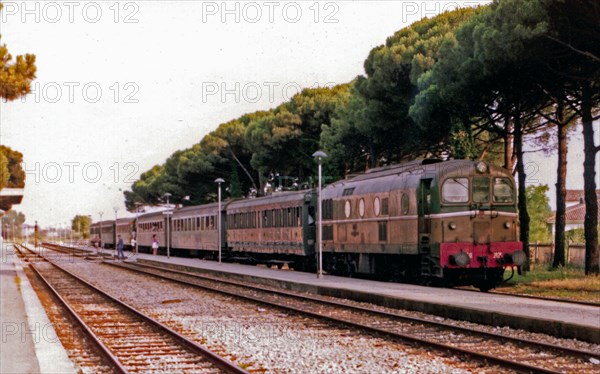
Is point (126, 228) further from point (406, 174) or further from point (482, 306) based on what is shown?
point (482, 306)

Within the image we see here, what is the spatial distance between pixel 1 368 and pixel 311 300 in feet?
33.4

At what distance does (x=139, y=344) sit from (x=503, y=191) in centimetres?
1205

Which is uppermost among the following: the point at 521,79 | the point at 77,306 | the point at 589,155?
the point at 521,79

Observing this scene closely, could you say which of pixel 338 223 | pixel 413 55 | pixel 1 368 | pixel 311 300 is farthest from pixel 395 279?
pixel 1 368

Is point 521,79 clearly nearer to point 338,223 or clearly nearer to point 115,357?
point 338,223

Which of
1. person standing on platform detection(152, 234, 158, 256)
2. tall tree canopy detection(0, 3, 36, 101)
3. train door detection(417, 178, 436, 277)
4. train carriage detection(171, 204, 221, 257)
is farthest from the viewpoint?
person standing on platform detection(152, 234, 158, 256)

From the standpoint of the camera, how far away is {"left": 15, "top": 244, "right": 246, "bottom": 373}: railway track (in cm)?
1043

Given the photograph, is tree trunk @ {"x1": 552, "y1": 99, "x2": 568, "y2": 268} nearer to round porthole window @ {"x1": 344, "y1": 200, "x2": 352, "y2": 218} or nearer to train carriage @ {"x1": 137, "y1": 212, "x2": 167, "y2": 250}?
round porthole window @ {"x1": 344, "y1": 200, "x2": 352, "y2": 218}

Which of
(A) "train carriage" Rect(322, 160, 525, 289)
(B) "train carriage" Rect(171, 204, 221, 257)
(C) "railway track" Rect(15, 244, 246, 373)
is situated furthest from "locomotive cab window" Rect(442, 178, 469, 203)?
(B) "train carriage" Rect(171, 204, 221, 257)

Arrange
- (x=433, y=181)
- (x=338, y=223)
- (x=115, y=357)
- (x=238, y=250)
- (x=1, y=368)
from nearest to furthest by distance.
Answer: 1. (x=1, y=368)
2. (x=115, y=357)
3. (x=433, y=181)
4. (x=338, y=223)
5. (x=238, y=250)

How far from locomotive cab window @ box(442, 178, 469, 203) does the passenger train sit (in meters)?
0.03

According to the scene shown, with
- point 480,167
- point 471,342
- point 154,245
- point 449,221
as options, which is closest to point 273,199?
point 480,167

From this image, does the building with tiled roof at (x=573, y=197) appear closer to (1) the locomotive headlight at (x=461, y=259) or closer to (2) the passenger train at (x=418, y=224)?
(2) the passenger train at (x=418, y=224)

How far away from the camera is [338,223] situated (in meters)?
26.6
